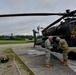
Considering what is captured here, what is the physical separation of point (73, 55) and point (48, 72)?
4688 mm

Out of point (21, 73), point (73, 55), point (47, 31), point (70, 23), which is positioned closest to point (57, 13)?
point (70, 23)

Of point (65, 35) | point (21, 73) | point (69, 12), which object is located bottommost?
point (21, 73)

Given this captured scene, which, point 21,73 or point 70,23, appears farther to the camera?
point 70,23

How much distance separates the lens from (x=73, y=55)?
13852 mm

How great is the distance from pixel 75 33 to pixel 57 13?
2.71 m

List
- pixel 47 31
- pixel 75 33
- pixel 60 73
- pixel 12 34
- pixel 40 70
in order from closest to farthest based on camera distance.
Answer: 1. pixel 60 73
2. pixel 40 70
3. pixel 75 33
4. pixel 47 31
5. pixel 12 34

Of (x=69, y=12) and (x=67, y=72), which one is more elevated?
(x=69, y=12)

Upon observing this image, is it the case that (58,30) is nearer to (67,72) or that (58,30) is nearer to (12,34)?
(67,72)

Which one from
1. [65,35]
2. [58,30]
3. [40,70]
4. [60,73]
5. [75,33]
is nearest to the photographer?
[60,73]

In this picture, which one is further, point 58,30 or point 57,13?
point 58,30

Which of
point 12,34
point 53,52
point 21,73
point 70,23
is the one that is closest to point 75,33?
point 70,23

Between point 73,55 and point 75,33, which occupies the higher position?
point 75,33

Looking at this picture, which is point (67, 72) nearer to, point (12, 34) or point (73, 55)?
point (73, 55)

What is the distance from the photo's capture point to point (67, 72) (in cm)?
956
